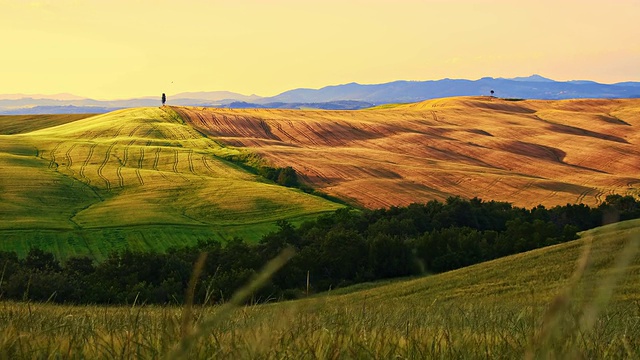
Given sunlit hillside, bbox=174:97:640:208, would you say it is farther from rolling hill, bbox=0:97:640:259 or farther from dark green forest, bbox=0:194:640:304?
dark green forest, bbox=0:194:640:304

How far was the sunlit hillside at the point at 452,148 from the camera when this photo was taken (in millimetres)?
88875

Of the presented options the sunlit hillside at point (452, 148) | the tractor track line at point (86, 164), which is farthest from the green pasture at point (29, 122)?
the tractor track line at point (86, 164)

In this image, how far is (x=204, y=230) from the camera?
70.6 m

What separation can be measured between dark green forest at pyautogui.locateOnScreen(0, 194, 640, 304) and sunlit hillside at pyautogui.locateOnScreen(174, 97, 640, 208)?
51.8 feet

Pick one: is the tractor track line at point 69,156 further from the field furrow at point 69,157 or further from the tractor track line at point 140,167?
the tractor track line at point 140,167

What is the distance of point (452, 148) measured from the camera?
394 feet

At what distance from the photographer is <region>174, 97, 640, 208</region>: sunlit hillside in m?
88.9

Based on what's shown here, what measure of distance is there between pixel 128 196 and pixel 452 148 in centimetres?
6320

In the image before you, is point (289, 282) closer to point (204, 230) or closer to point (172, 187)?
point (204, 230)

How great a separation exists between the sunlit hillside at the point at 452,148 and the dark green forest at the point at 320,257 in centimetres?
1579

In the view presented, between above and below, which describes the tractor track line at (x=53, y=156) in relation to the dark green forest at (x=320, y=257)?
above

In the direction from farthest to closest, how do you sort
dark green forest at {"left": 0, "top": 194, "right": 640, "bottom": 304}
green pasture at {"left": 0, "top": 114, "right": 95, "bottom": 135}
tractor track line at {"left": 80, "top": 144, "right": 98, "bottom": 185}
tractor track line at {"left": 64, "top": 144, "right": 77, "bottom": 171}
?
green pasture at {"left": 0, "top": 114, "right": 95, "bottom": 135} → tractor track line at {"left": 64, "top": 144, "right": 77, "bottom": 171} → tractor track line at {"left": 80, "top": 144, "right": 98, "bottom": 185} → dark green forest at {"left": 0, "top": 194, "right": 640, "bottom": 304}

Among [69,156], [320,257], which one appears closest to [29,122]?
[69,156]

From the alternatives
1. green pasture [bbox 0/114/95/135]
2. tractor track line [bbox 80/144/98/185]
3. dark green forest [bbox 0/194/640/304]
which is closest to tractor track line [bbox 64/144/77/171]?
tractor track line [bbox 80/144/98/185]
